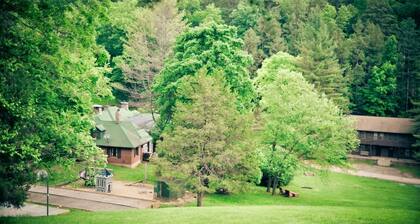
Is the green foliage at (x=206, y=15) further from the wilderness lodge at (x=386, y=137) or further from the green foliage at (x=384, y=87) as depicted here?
the wilderness lodge at (x=386, y=137)

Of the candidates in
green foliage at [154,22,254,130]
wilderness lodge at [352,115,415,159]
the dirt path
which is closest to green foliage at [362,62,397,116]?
wilderness lodge at [352,115,415,159]

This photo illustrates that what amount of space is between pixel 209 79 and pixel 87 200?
11982mm

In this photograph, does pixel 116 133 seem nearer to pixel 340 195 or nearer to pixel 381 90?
pixel 340 195

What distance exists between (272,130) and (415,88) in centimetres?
3853

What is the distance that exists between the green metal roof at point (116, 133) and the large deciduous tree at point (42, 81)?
23961 mm

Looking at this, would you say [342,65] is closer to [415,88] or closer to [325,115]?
[415,88]

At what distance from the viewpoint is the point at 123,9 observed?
72.6 metres

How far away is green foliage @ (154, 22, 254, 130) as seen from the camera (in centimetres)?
3753

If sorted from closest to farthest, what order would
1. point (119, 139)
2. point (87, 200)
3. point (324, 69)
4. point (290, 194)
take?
point (87, 200) < point (290, 194) < point (119, 139) < point (324, 69)

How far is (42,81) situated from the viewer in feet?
49.7

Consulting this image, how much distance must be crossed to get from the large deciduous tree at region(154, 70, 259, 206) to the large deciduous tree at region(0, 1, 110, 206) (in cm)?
958

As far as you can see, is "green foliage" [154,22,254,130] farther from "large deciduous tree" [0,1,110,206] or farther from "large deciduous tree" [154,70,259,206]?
"large deciduous tree" [0,1,110,206]

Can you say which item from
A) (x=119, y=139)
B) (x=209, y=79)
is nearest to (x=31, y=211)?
(x=209, y=79)

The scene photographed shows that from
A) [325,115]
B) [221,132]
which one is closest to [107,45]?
[325,115]
